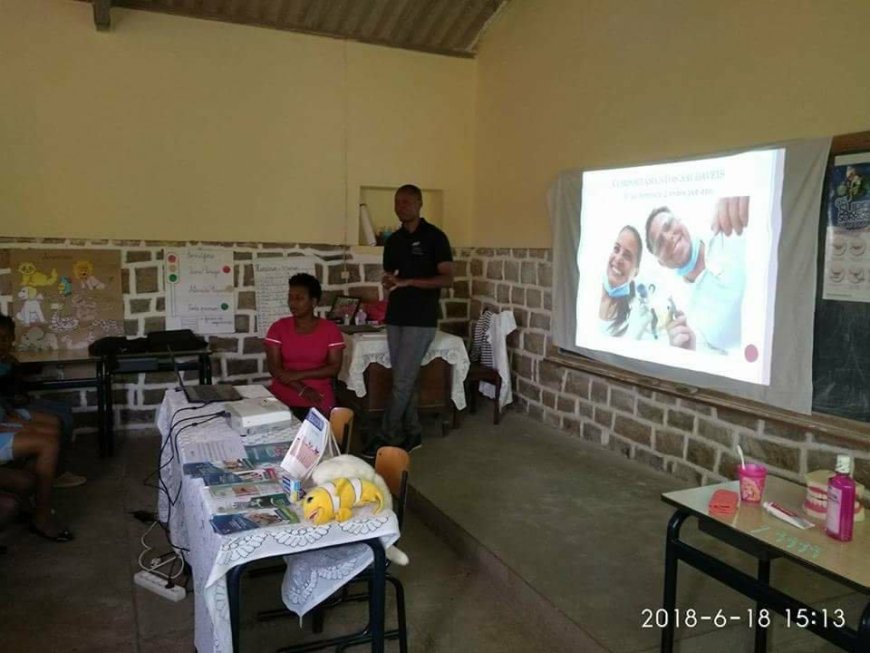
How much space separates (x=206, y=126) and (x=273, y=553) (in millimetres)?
4028

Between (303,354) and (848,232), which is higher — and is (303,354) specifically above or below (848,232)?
below

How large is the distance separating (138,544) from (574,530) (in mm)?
1985

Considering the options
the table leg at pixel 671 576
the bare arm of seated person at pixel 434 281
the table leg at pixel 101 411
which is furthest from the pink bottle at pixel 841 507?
the table leg at pixel 101 411

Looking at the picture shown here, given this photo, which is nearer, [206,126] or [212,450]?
[212,450]

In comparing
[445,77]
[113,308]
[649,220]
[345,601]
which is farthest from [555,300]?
[113,308]

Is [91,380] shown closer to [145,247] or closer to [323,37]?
[145,247]

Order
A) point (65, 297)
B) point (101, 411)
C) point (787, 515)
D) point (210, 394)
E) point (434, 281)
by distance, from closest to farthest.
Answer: point (787, 515)
point (210, 394)
point (434, 281)
point (101, 411)
point (65, 297)

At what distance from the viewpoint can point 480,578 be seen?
296cm

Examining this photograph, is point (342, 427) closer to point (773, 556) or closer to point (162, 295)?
point (773, 556)

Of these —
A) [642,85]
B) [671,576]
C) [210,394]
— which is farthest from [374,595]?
[642,85]

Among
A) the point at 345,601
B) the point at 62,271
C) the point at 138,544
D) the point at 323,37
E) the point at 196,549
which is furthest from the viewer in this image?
the point at 323,37

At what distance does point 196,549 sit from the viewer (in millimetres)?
1961

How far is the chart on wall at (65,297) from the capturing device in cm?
458

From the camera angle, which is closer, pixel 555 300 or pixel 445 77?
pixel 555 300
